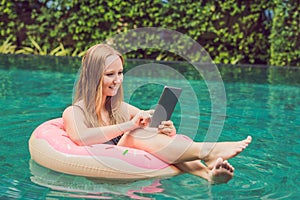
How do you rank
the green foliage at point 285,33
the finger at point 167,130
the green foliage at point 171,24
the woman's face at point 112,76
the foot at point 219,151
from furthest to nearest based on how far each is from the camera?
1. the green foliage at point 171,24
2. the green foliage at point 285,33
3. the woman's face at point 112,76
4. the finger at point 167,130
5. the foot at point 219,151

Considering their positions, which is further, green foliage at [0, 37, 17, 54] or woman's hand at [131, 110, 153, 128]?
green foliage at [0, 37, 17, 54]

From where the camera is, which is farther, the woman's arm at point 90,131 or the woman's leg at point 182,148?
the woman's arm at point 90,131

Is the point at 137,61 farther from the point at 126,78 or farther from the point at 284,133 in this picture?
the point at 284,133

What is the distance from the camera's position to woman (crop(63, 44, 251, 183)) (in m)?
3.57

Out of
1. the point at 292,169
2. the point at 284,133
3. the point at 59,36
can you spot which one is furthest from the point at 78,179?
the point at 59,36

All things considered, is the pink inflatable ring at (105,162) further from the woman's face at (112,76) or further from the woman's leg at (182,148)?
the woman's face at (112,76)

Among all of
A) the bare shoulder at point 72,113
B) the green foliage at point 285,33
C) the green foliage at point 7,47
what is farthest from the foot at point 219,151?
the green foliage at point 7,47

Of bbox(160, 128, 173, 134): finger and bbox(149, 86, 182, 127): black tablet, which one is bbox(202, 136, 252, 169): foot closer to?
bbox(160, 128, 173, 134): finger

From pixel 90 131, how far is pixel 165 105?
1.72ft

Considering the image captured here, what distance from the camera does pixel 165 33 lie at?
10.5 metres

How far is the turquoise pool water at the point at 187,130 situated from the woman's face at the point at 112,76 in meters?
0.63

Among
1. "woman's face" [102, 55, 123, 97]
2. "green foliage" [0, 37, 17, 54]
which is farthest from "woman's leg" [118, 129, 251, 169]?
"green foliage" [0, 37, 17, 54]

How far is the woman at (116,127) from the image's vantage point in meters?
3.57

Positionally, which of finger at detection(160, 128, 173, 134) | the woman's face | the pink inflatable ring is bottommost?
the pink inflatable ring
